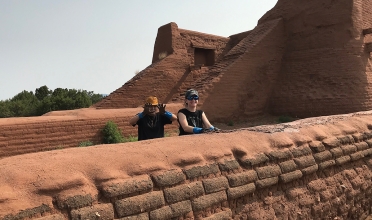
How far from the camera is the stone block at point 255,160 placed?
280 cm

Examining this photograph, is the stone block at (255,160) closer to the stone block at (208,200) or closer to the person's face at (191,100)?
the stone block at (208,200)

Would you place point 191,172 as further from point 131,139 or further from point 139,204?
point 131,139

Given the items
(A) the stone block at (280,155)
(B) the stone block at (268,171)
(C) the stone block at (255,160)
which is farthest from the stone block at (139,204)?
(A) the stone block at (280,155)

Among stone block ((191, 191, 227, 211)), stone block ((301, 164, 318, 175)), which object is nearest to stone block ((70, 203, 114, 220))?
stone block ((191, 191, 227, 211))

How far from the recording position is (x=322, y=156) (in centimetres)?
348

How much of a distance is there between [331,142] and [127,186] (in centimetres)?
258

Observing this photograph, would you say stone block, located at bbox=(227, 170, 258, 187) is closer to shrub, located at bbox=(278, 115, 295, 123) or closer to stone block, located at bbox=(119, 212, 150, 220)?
stone block, located at bbox=(119, 212, 150, 220)

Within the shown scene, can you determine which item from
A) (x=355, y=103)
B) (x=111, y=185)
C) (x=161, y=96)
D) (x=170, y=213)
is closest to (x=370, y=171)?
(x=170, y=213)

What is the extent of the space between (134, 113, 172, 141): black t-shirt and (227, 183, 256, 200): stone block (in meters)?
1.42

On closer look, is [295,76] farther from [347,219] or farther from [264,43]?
[347,219]

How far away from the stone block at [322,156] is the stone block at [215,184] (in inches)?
52.6

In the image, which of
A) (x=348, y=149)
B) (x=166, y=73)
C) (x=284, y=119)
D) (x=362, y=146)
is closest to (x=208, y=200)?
(x=348, y=149)

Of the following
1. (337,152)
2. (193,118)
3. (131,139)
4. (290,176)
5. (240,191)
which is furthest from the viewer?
(131,139)

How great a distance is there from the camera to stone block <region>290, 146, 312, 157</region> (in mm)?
3238
